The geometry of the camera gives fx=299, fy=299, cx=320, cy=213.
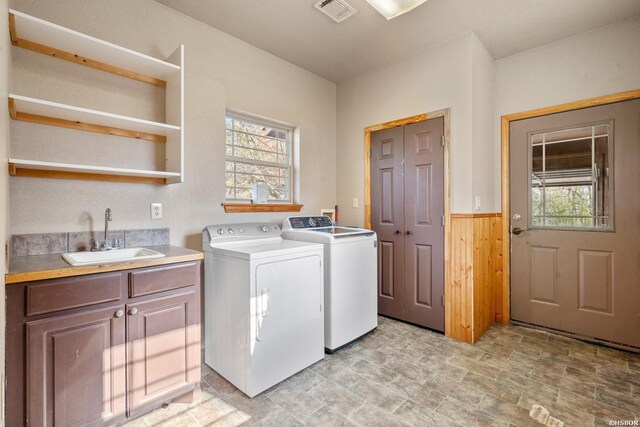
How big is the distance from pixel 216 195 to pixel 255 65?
51.9 inches

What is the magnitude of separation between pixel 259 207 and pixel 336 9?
1.74m

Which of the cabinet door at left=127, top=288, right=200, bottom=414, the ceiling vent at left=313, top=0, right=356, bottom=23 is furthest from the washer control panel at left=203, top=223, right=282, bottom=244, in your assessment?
the ceiling vent at left=313, top=0, right=356, bottom=23

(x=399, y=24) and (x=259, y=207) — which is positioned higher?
(x=399, y=24)

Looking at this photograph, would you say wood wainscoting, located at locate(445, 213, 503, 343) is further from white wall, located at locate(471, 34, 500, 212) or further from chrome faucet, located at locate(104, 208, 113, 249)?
chrome faucet, located at locate(104, 208, 113, 249)

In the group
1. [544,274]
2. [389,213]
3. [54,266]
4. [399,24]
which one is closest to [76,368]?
[54,266]

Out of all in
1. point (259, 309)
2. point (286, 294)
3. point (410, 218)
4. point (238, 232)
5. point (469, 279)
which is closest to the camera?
point (259, 309)

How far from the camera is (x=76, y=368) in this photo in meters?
1.41

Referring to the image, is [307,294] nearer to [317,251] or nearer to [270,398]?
[317,251]

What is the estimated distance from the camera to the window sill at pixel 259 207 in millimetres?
2606

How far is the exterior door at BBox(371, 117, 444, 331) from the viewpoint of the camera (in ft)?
9.30

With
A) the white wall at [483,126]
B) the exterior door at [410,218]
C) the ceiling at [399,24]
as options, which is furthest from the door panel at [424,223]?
the ceiling at [399,24]

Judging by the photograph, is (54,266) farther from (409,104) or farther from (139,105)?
(409,104)

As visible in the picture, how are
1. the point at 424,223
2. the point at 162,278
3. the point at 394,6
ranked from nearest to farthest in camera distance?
the point at 162,278 < the point at 394,6 < the point at 424,223

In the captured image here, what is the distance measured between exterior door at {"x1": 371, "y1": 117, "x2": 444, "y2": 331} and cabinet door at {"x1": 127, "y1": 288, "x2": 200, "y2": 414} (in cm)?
203
